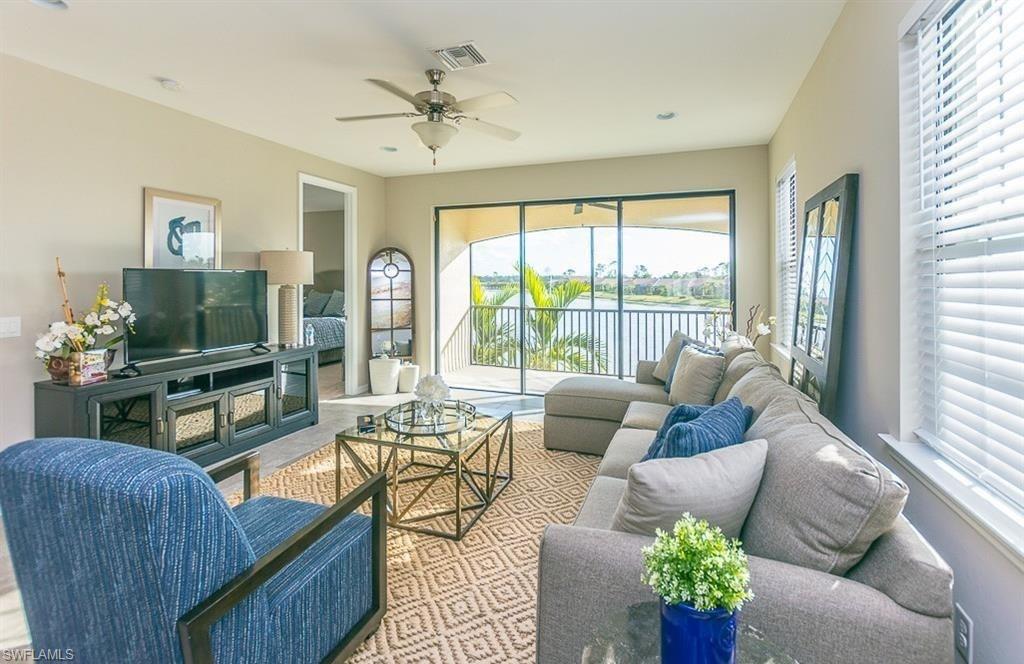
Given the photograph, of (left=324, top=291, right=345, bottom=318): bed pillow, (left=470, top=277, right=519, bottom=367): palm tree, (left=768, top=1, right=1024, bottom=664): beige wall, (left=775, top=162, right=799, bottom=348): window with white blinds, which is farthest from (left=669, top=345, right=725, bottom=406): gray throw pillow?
(left=324, top=291, right=345, bottom=318): bed pillow

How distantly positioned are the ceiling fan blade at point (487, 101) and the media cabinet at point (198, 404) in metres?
2.66

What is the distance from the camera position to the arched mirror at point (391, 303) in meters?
6.38

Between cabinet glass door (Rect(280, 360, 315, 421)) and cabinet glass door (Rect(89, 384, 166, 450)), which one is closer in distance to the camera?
cabinet glass door (Rect(89, 384, 166, 450))

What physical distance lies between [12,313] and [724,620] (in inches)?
162

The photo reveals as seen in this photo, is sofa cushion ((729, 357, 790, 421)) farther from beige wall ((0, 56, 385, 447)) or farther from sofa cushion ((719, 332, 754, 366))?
beige wall ((0, 56, 385, 447))

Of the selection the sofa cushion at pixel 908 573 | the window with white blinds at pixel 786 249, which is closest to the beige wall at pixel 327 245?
the window with white blinds at pixel 786 249

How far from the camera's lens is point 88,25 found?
2.71 meters

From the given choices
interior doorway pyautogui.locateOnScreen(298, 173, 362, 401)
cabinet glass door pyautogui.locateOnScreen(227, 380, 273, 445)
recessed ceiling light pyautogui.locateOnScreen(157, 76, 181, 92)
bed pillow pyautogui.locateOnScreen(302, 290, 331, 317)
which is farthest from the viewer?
bed pillow pyautogui.locateOnScreen(302, 290, 331, 317)

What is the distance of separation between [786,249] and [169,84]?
193 inches

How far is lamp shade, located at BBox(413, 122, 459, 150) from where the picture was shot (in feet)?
10.3

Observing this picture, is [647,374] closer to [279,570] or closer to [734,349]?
[734,349]

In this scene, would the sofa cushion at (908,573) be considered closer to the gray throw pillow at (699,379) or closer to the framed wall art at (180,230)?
the gray throw pillow at (699,379)

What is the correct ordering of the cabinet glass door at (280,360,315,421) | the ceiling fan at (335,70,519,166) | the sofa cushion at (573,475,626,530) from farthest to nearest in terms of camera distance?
the cabinet glass door at (280,360,315,421) → the ceiling fan at (335,70,519,166) → the sofa cushion at (573,475,626,530)

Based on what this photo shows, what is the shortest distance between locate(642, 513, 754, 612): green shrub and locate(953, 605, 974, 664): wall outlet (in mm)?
1001
